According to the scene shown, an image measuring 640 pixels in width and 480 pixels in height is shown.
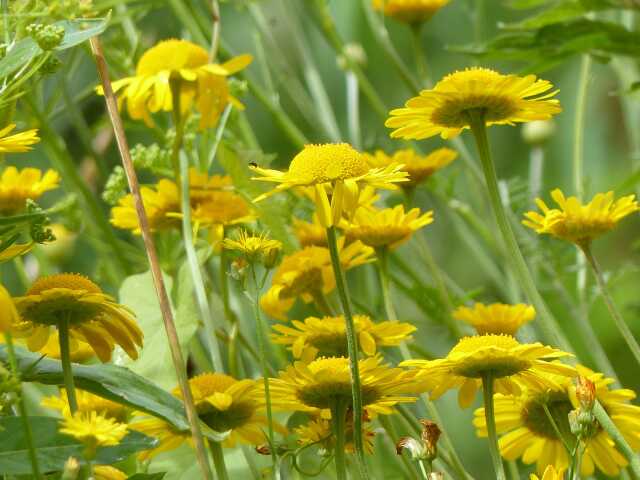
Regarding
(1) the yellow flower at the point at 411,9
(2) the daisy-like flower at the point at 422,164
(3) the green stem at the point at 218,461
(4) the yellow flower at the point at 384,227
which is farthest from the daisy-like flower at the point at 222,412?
(1) the yellow flower at the point at 411,9

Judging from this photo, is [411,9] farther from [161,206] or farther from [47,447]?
[47,447]

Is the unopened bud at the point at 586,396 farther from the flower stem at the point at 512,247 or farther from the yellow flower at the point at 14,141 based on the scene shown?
the yellow flower at the point at 14,141

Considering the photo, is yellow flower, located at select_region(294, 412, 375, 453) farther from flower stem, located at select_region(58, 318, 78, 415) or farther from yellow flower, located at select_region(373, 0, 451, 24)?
yellow flower, located at select_region(373, 0, 451, 24)

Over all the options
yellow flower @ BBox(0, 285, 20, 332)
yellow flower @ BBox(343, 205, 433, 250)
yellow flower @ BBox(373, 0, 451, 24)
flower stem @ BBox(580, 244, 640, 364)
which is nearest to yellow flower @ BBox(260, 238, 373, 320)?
yellow flower @ BBox(343, 205, 433, 250)

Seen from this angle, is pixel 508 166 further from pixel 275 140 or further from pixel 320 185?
pixel 320 185

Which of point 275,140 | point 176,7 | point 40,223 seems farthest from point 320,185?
point 275,140
